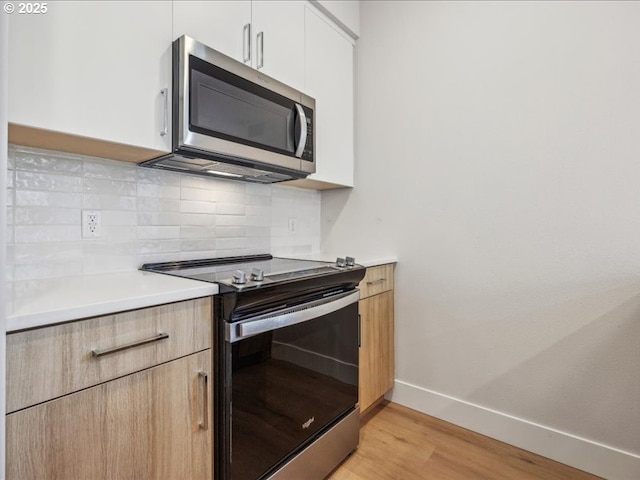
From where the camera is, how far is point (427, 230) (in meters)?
2.02

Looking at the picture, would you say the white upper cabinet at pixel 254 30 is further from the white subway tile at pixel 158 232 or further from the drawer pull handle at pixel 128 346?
the drawer pull handle at pixel 128 346

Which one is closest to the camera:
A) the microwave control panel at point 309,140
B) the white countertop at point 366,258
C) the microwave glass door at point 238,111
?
the microwave glass door at point 238,111

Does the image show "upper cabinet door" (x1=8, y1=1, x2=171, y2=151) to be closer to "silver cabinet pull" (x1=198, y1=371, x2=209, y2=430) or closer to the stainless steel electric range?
the stainless steel electric range

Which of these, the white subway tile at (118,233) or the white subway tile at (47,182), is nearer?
the white subway tile at (47,182)

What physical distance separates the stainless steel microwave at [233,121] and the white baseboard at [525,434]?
151 cm

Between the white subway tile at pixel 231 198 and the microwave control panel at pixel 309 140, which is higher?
the microwave control panel at pixel 309 140

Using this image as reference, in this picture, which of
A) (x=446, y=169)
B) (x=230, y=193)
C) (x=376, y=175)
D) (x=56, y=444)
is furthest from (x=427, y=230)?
(x=56, y=444)

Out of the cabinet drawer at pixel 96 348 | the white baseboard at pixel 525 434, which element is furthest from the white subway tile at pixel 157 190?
the white baseboard at pixel 525 434

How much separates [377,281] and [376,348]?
0.38 m

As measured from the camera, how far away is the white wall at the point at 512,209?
4.90 ft

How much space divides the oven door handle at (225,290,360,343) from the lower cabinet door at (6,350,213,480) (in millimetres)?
122

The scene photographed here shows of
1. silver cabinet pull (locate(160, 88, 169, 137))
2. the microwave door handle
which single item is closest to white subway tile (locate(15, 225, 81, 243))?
silver cabinet pull (locate(160, 88, 169, 137))

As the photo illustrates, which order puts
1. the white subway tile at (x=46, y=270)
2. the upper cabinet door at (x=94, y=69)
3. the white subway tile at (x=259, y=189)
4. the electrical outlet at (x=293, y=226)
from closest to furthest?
1. the upper cabinet door at (x=94, y=69)
2. the white subway tile at (x=46, y=270)
3. the white subway tile at (x=259, y=189)
4. the electrical outlet at (x=293, y=226)

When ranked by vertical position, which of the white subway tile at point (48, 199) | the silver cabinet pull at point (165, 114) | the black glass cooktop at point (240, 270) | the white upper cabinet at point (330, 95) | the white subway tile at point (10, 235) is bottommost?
the black glass cooktop at point (240, 270)
